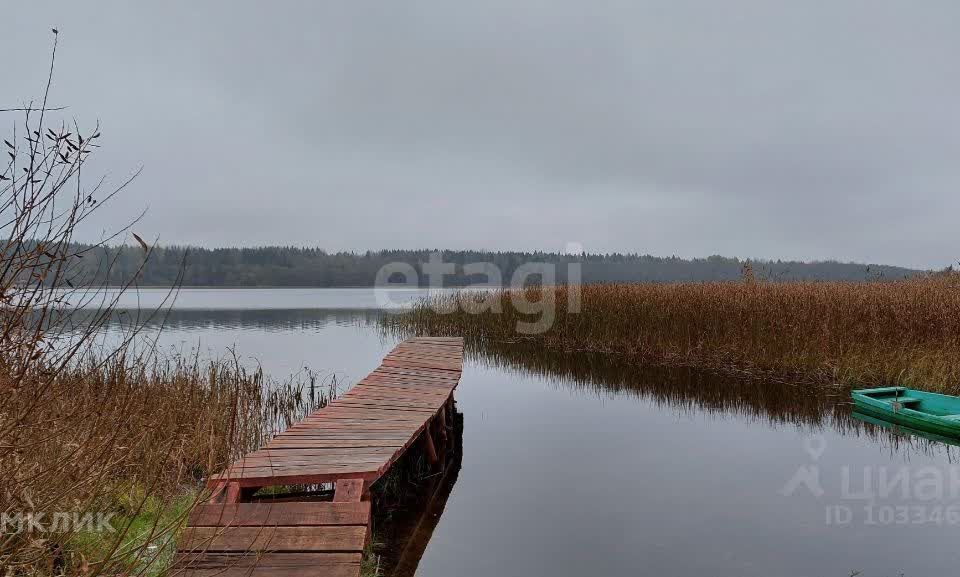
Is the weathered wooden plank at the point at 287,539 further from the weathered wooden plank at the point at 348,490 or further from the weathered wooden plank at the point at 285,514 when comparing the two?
the weathered wooden plank at the point at 348,490

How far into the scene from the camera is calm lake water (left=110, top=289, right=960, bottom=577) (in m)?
4.20

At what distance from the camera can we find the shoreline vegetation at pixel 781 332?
9297 millimetres

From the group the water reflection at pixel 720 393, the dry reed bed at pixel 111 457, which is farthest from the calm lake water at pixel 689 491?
the dry reed bed at pixel 111 457

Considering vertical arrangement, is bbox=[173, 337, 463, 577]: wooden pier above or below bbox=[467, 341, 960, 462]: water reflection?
above

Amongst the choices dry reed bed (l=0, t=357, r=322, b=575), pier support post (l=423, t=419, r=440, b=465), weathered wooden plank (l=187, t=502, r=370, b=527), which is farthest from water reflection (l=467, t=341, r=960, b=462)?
weathered wooden plank (l=187, t=502, r=370, b=527)

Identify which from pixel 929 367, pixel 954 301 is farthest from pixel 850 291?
pixel 929 367

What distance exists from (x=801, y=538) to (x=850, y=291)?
974 centimetres

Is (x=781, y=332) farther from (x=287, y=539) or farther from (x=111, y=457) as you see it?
(x=111, y=457)

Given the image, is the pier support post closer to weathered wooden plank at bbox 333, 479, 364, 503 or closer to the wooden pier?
the wooden pier

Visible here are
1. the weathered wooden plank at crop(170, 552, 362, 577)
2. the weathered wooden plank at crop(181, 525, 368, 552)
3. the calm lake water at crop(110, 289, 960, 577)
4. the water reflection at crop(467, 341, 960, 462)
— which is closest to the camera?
the weathered wooden plank at crop(170, 552, 362, 577)

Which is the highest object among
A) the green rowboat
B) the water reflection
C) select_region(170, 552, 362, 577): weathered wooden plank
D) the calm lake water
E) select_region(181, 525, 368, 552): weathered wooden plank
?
select_region(181, 525, 368, 552): weathered wooden plank

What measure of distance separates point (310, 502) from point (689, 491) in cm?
366

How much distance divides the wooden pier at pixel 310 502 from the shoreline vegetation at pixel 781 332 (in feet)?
23.3

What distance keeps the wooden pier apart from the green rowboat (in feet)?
17.5
